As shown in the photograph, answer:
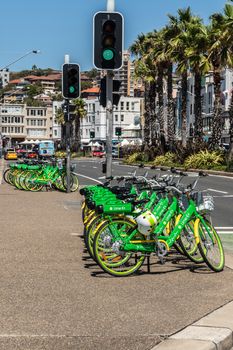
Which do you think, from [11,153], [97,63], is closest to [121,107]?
[11,153]

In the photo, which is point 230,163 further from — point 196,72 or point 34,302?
point 34,302

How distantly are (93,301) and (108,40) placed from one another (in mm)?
6376

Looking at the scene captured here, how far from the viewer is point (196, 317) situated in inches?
240

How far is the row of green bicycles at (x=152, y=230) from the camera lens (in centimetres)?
795

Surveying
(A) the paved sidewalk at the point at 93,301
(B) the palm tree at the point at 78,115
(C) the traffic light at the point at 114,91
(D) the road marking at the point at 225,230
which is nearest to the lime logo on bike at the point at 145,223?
(A) the paved sidewalk at the point at 93,301

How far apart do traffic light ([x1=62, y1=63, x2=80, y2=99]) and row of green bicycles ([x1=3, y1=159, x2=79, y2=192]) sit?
4268 mm

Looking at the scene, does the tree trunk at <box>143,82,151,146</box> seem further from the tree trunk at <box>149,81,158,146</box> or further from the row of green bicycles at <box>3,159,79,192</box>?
the row of green bicycles at <box>3,159,79,192</box>

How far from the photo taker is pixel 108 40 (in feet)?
39.2

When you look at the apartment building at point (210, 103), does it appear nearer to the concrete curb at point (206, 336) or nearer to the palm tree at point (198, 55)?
the palm tree at point (198, 55)

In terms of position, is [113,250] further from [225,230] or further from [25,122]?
[25,122]

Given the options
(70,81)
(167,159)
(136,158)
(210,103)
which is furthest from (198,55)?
(210,103)

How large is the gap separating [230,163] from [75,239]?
93.6 ft

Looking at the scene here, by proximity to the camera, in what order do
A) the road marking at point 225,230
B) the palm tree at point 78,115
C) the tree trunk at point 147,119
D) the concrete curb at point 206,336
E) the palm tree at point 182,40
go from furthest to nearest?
the palm tree at point 78,115 < the tree trunk at point 147,119 < the palm tree at point 182,40 < the road marking at point 225,230 < the concrete curb at point 206,336

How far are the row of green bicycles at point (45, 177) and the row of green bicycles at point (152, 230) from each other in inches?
542
